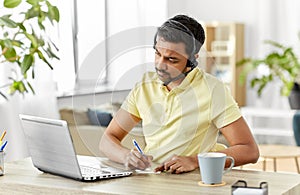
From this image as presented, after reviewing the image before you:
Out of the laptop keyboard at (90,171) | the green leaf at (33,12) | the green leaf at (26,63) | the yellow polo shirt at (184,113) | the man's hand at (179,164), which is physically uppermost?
the green leaf at (33,12)

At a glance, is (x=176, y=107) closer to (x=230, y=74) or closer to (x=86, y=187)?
(x=86, y=187)

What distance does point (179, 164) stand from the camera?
2143 mm

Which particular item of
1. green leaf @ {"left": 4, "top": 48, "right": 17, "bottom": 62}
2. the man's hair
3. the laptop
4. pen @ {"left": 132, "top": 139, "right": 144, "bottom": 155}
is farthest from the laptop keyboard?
green leaf @ {"left": 4, "top": 48, "right": 17, "bottom": 62}

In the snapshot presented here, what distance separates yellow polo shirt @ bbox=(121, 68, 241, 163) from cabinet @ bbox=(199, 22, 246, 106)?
4971 mm

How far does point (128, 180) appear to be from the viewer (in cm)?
205

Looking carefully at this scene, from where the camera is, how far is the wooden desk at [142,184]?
1.89 m

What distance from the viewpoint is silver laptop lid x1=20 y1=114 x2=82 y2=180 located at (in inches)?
79.4

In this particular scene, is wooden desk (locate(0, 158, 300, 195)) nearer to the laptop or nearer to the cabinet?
the laptop

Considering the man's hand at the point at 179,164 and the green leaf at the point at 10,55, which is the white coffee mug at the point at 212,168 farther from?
the green leaf at the point at 10,55

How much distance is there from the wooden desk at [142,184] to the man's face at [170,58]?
1.10ft

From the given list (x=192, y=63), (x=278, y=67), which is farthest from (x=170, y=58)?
(x=278, y=67)

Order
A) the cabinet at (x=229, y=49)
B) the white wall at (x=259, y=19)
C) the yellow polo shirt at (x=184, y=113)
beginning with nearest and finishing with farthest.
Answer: the yellow polo shirt at (x=184, y=113) → the white wall at (x=259, y=19) → the cabinet at (x=229, y=49)

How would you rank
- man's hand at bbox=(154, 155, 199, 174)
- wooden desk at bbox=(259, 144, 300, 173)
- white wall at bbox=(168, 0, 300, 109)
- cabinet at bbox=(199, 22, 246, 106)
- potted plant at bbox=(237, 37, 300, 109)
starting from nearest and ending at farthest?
man's hand at bbox=(154, 155, 199, 174) < wooden desk at bbox=(259, 144, 300, 173) < potted plant at bbox=(237, 37, 300, 109) < white wall at bbox=(168, 0, 300, 109) < cabinet at bbox=(199, 22, 246, 106)

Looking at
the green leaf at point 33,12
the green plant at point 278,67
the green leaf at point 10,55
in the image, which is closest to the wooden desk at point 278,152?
the green plant at point 278,67
